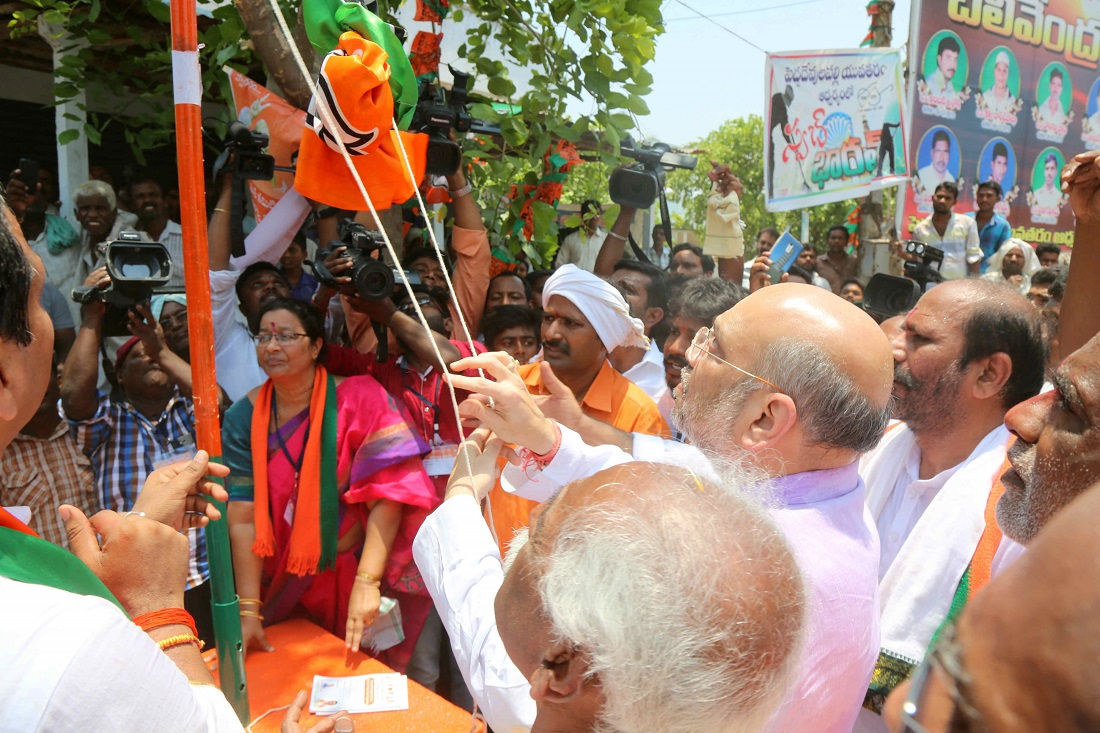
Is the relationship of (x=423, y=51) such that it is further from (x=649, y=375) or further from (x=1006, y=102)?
(x=1006, y=102)

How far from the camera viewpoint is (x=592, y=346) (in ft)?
10.3

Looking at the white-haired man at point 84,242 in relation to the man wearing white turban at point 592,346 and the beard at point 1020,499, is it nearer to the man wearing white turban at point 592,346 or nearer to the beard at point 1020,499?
the man wearing white turban at point 592,346

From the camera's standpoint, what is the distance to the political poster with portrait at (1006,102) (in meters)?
8.92

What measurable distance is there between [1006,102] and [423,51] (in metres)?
9.36

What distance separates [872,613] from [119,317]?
13.3 feet

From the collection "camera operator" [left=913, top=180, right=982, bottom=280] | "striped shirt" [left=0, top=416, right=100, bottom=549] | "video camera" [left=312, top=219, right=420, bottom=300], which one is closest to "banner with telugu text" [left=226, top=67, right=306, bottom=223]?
"video camera" [left=312, top=219, right=420, bottom=300]

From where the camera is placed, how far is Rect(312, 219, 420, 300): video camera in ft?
9.53

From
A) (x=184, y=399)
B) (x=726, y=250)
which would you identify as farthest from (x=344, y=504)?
(x=726, y=250)

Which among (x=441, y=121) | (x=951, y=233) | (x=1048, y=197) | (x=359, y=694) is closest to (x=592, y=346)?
(x=441, y=121)

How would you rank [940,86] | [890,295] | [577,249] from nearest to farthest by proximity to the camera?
[890,295]
[577,249]
[940,86]

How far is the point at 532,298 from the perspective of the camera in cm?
432

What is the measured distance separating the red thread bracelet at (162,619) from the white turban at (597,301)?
6.60ft

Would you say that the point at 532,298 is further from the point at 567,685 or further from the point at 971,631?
the point at 971,631

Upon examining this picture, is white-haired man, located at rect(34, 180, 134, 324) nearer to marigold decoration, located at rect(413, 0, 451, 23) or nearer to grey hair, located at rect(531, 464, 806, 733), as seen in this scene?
marigold decoration, located at rect(413, 0, 451, 23)
